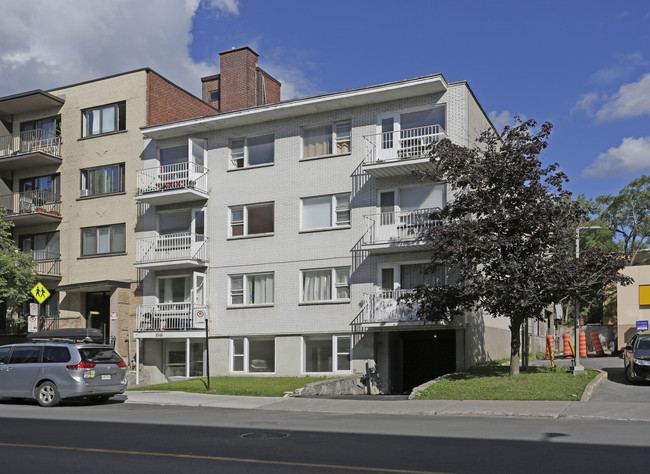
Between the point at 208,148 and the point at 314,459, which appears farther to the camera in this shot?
the point at 208,148

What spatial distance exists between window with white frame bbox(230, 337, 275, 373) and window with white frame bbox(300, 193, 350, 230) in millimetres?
4921

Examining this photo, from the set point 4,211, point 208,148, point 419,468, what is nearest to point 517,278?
point 419,468

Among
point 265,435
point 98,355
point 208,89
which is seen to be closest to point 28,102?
point 208,89

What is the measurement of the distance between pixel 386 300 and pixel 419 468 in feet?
54.2

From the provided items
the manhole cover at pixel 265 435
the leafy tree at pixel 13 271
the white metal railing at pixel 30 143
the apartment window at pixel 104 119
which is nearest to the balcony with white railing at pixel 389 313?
the manhole cover at pixel 265 435

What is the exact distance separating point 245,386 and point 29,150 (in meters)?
17.9

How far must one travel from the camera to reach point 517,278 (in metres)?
19.7

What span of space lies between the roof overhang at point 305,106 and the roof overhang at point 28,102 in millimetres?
5943

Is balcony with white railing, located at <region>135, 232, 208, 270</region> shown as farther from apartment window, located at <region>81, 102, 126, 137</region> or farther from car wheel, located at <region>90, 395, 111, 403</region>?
car wheel, located at <region>90, 395, 111, 403</region>

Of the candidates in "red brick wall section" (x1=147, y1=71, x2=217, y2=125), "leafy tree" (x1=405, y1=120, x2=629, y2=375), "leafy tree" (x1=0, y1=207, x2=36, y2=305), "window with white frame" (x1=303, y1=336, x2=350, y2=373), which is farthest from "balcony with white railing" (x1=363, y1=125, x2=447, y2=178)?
"leafy tree" (x1=0, y1=207, x2=36, y2=305)

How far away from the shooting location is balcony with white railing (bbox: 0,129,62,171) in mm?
33247

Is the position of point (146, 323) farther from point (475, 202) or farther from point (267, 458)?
point (267, 458)

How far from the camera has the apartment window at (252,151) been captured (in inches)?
1152

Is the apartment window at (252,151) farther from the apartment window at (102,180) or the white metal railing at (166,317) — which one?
the white metal railing at (166,317)
